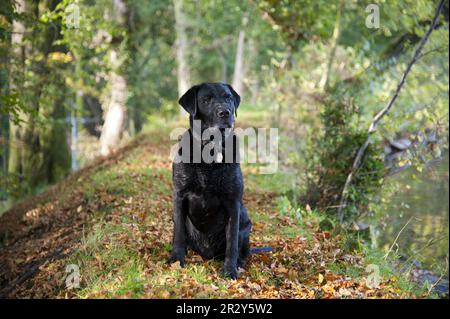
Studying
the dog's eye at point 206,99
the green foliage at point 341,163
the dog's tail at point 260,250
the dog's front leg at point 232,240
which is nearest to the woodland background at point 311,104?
the green foliage at point 341,163

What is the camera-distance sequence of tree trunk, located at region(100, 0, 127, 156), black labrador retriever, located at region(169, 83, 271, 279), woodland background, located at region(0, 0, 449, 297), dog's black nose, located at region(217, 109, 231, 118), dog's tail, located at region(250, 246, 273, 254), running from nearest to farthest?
dog's black nose, located at region(217, 109, 231, 118), black labrador retriever, located at region(169, 83, 271, 279), dog's tail, located at region(250, 246, 273, 254), woodland background, located at region(0, 0, 449, 297), tree trunk, located at region(100, 0, 127, 156)

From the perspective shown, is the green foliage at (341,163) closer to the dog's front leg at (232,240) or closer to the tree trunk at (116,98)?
the dog's front leg at (232,240)

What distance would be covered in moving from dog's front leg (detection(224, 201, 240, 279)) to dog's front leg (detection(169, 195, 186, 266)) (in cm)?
49

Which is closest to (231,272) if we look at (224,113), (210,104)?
(224,113)

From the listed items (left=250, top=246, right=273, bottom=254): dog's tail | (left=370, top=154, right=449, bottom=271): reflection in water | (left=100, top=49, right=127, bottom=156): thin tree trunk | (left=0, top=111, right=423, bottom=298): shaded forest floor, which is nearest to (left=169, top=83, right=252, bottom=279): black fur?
(left=0, top=111, right=423, bottom=298): shaded forest floor

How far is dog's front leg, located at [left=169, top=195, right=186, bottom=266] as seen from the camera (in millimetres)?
5633

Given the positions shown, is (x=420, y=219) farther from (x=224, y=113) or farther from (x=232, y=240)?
(x=224, y=113)

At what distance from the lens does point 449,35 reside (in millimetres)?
10555

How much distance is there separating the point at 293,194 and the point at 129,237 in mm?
4352

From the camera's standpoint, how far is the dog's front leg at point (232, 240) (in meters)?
5.55

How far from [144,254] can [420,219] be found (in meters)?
4.84

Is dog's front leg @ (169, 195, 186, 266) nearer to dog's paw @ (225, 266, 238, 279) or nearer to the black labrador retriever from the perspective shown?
the black labrador retriever

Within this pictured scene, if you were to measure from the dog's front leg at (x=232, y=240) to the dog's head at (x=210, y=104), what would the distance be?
0.88 metres
